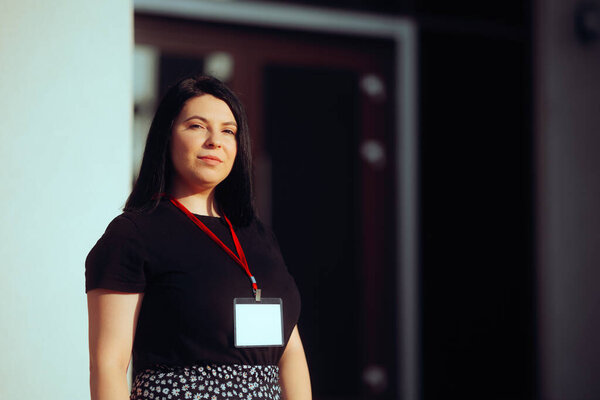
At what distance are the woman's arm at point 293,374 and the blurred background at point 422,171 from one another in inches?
92.9

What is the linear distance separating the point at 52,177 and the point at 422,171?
8.42 ft

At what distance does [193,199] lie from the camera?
1346mm

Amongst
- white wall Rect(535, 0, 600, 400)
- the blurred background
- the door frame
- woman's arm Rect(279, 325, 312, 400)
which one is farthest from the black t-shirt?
white wall Rect(535, 0, 600, 400)

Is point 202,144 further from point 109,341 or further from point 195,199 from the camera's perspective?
point 109,341

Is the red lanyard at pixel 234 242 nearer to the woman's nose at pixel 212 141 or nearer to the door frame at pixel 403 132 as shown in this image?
the woman's nose at pixel 212 141

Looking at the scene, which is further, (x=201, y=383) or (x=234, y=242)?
(x=234, y=242)

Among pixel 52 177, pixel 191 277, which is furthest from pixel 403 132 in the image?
pixel 191 277

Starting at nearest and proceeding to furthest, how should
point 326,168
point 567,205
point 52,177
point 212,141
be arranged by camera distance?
point 212,141
point 52,177
point 326,168
point 567,205

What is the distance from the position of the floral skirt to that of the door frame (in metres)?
2.74

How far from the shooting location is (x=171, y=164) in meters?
1.34

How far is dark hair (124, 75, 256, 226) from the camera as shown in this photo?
132cm

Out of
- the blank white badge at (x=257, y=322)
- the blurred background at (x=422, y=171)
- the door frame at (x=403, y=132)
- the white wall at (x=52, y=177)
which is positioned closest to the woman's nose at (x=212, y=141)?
the blank white badge at (x=257, y=322)

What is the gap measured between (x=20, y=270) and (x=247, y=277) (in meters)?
0.65

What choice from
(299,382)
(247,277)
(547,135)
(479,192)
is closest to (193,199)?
(247,277)
